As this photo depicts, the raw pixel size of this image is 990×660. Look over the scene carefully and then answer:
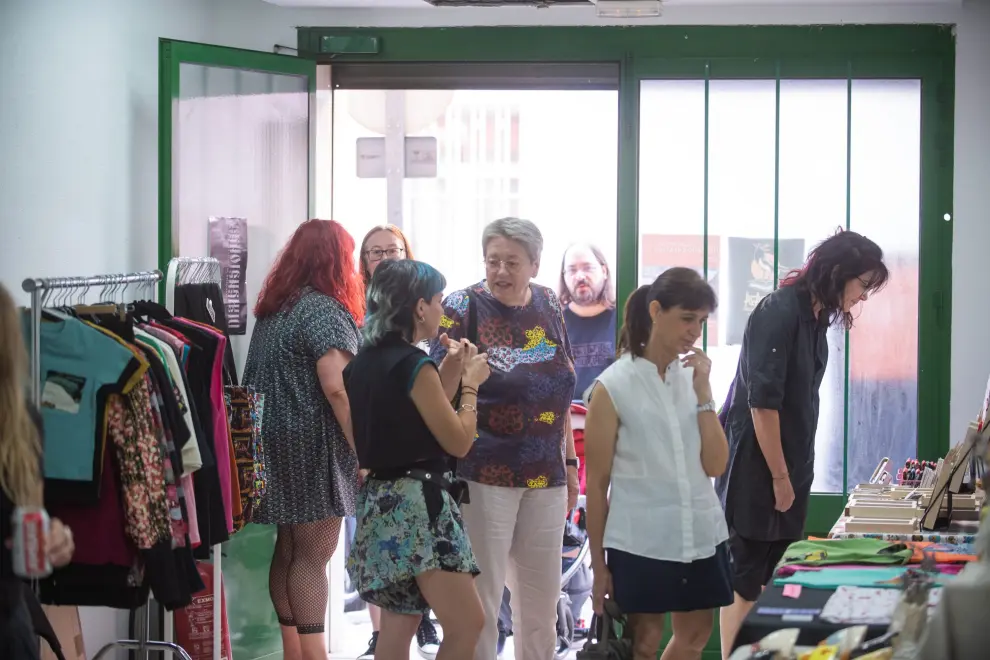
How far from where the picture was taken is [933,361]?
195 inches

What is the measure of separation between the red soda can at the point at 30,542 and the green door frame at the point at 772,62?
3055 mm

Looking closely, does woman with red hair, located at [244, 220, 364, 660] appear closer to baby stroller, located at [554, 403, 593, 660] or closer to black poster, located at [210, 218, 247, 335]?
black poster, located at [210, 218, 247, 335]

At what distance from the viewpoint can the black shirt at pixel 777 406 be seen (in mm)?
3635

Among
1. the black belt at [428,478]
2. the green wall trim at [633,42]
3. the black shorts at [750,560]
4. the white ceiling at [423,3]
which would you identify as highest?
the white ceiling at [423,3]

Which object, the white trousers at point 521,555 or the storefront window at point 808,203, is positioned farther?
the storefront window at point 808,203

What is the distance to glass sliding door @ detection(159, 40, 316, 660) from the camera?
15.0 feet

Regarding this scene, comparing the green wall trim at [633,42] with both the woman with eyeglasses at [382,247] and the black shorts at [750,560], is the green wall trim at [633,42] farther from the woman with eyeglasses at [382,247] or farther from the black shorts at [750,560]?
the black shorts at [750,560]

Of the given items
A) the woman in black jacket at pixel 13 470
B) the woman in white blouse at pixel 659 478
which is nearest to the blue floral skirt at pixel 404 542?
the woman in white blouse at pixel 659 478

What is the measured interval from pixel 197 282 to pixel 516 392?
1.27 m

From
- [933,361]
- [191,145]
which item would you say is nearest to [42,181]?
[191,145]

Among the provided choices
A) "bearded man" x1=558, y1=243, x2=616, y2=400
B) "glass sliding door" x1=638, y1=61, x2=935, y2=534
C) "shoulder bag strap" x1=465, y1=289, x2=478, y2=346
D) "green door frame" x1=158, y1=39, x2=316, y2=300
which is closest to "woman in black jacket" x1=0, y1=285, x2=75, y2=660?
"shoulder bag strap" x1=465, y1=289, x2=478, y2=346

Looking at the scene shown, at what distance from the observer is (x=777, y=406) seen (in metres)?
3.62

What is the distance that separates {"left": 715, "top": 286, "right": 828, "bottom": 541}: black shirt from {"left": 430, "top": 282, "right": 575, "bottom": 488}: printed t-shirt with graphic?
54cm

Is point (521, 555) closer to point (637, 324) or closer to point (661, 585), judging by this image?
point (661, 585)
